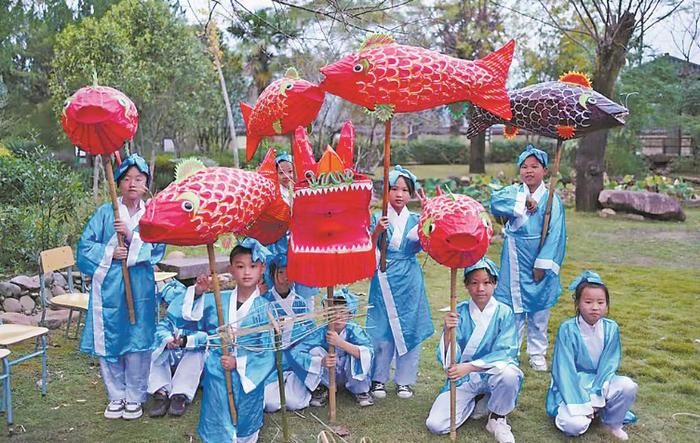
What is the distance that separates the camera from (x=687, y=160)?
1952cm

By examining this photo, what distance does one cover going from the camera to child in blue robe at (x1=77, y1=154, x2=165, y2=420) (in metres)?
A: 3.88

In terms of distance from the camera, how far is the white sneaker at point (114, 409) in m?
3.94

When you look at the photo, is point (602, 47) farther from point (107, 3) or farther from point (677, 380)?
point (107, 3)

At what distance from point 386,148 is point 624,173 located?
1556cm

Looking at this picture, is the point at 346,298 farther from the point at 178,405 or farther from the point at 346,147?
the point at 178,405

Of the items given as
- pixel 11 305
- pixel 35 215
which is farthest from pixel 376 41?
pixel 35 215

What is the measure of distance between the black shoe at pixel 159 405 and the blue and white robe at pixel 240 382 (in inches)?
22.9

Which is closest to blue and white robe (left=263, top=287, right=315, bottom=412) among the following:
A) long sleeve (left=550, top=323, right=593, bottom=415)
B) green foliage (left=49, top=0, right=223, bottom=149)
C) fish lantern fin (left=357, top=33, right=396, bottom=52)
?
long sleeve (left=550, top=323, right=593, bottom=415)

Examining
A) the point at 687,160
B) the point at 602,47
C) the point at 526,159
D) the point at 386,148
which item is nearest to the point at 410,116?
the point at 602,47

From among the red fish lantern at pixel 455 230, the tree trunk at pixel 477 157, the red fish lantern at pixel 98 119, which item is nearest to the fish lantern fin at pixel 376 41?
the red fish lantern at pixel 455 230

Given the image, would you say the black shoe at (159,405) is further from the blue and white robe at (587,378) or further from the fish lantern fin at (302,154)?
the blue and white robe at (587,378)

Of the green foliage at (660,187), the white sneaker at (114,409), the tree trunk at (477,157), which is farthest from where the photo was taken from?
the tree trunk at (477,157)

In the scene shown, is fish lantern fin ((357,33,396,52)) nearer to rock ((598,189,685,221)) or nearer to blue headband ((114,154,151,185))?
blue headband ((114,154,151,185))

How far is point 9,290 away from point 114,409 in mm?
2643
